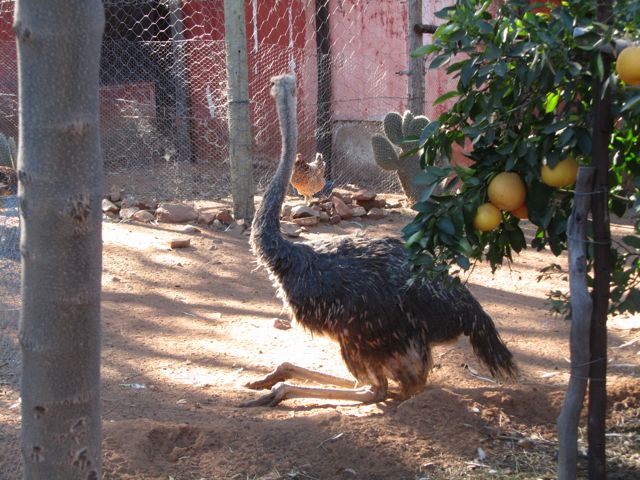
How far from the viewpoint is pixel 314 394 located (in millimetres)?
4656

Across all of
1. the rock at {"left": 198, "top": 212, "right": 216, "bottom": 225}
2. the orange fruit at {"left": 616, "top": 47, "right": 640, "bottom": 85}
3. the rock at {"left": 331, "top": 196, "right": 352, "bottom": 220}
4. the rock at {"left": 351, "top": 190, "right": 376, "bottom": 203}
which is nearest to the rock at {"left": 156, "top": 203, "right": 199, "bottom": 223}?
the rock at {"left": 198, "top": 212, "right": 216, "bottom": 225}

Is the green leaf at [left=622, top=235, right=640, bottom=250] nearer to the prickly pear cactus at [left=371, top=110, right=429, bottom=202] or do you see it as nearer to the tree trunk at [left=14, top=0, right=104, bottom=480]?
the tree trunk at [left=14, top=0, right=104, bottom=480]

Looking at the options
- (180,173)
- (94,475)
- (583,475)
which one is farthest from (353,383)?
Answer: (180,173)

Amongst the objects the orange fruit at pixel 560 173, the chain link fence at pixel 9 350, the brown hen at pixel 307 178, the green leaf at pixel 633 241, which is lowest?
the chain link fence at pixel 9 350

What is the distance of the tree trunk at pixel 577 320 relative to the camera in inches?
97.4

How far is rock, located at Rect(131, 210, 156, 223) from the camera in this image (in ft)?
28.8

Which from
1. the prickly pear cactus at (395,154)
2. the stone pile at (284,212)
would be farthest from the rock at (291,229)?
the prickly pear cactus at (395,154)

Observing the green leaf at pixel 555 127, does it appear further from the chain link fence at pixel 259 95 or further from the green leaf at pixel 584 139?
the chain link fence at pixel 259 95

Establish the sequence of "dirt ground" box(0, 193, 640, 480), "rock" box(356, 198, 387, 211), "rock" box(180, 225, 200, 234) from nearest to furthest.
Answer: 1. "dirt ground" box(0, 193, 640, 480)
2. "rock" box(180, 225, 200, 234)
3. "rock" box(356, 198, 387, 211)

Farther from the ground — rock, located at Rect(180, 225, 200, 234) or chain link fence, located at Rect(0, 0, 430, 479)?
chain link fence, located at Rect(0, 0, 430, 479)

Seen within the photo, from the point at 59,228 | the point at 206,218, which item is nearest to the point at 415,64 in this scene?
the point at 206,218

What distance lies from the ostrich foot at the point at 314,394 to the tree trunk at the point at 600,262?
2.01 meters

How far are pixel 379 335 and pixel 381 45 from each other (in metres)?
7.05

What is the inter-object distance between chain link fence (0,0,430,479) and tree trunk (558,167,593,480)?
7.96 m
